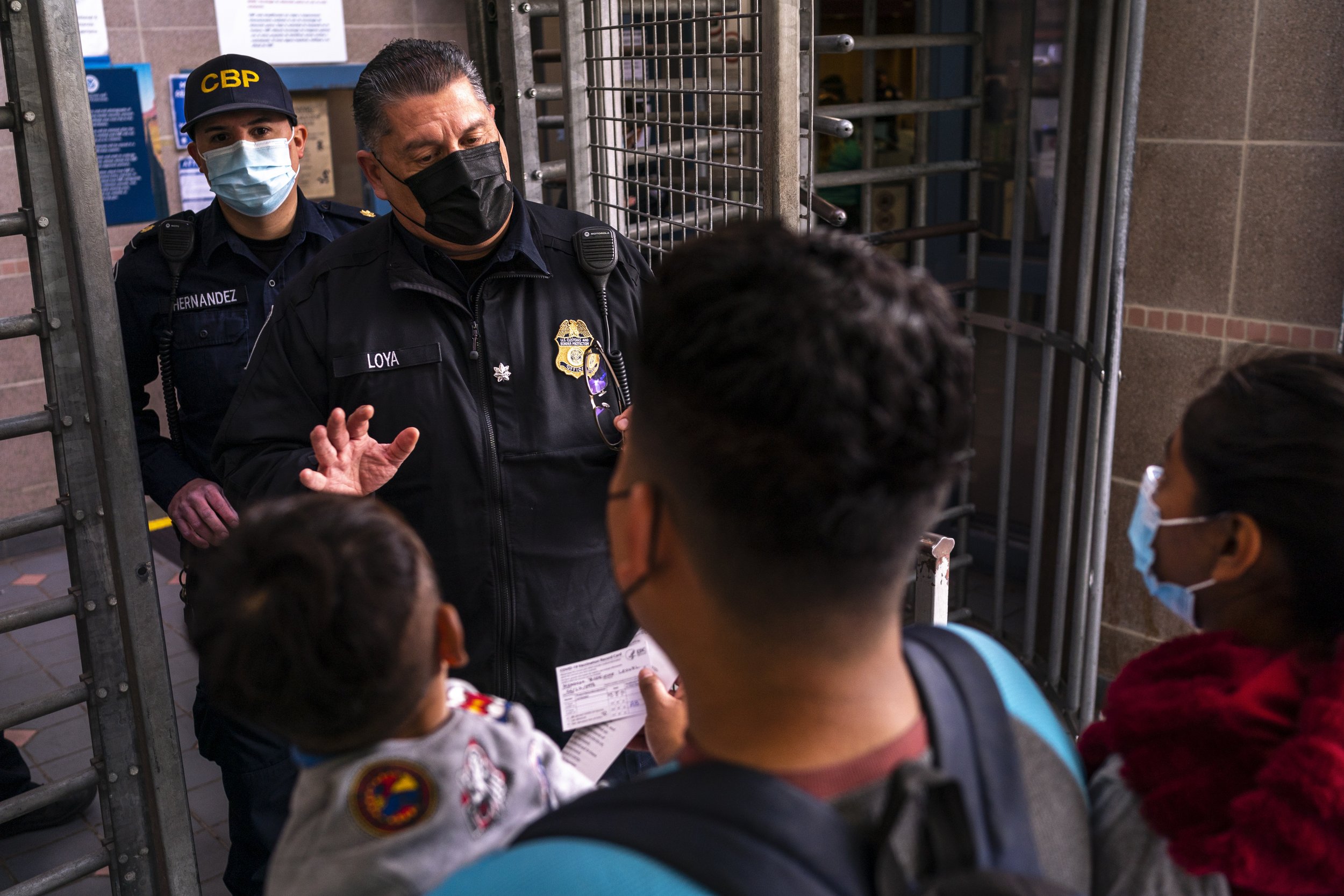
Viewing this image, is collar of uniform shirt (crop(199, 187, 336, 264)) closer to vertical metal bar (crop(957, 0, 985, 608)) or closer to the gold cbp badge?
the gold cbp badge

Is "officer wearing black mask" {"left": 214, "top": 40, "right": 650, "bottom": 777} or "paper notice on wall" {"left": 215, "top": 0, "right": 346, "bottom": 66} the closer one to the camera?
"officer wearing black mask" {"left": 214, "top": 40, "right": 650, "bottom": 777}

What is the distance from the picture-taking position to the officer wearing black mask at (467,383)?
89.9 inches

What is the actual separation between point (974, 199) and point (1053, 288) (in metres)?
0.61

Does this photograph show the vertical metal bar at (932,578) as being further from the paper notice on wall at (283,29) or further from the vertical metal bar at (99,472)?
the paper notice on wall at (283,29)

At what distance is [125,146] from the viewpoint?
5.66 metres

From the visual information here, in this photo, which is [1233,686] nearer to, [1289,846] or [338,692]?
[1289,846]

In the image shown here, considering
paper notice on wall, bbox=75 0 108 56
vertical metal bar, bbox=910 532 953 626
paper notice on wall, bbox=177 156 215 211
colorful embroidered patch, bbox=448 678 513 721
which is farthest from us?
paper notice on wall, bbox=177 156 215 211

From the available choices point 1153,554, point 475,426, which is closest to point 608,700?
point 475,426

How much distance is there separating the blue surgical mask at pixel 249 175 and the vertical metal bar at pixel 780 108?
151 centimetres

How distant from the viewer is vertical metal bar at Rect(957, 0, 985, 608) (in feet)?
12.9

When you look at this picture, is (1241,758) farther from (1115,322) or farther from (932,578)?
(1115,322)

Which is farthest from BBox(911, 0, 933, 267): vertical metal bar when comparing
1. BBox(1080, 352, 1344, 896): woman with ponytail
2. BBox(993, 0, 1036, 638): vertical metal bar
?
BBox(1080, 352, 1344, 896): woman with ponytail

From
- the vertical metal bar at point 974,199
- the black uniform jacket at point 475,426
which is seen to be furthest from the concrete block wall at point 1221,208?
the black uniform jacket at point 475,426

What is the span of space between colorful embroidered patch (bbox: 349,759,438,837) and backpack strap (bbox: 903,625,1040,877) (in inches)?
20.1
